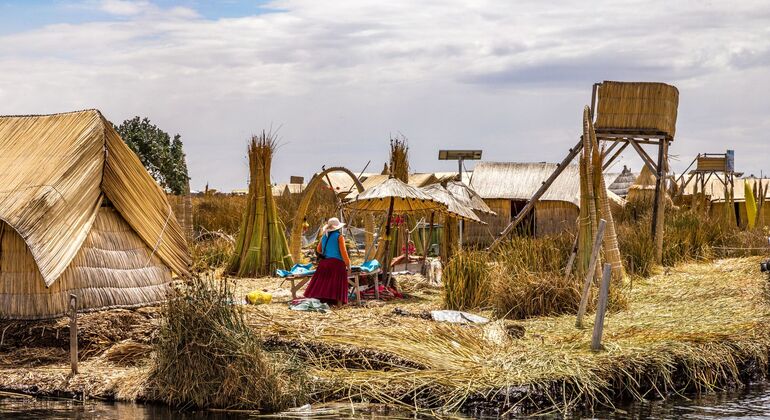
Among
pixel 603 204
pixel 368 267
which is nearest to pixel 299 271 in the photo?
pixel 368 267

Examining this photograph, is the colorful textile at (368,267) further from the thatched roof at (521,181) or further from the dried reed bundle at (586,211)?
the thatched roof at (521,181)

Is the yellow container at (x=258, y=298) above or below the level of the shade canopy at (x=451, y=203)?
below

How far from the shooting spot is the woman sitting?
1406 cm

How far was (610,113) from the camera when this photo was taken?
18641mm

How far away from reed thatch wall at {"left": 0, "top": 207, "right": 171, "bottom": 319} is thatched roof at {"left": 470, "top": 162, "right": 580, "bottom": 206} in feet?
45.2

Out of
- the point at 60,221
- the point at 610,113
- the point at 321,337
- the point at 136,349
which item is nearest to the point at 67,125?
the point at 60,221

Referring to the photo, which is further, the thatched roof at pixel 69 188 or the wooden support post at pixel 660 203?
the wooden support post at pixel 660 203

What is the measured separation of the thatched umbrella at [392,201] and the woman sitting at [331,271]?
0.85m

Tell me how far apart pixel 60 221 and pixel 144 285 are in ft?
4.26

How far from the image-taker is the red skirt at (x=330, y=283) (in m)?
14.1

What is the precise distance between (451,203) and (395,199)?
830mm

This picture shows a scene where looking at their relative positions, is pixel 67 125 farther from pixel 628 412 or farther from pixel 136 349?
pixel 628 412

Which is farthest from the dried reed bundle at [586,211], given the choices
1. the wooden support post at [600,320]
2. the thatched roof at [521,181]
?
the thatched roof at [521,181]

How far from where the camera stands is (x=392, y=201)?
50.5 feet
